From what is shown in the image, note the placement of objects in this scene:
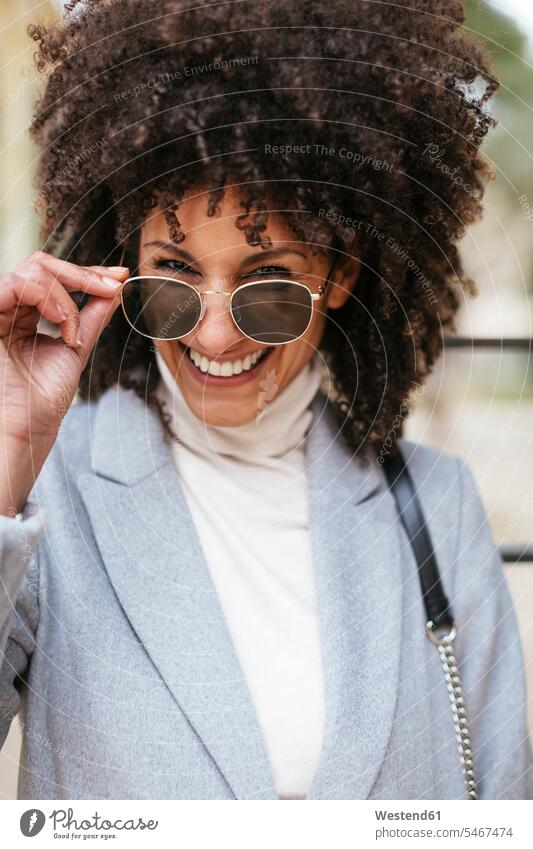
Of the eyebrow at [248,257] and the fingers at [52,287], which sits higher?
the eyebrow at [248,257]

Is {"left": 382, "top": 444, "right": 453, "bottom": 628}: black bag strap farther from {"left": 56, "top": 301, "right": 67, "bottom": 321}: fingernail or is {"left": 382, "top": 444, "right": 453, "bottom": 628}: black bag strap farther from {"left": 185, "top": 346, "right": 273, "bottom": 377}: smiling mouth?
{"left": 56, "top": 301, "right": 67, "bottom": 321}: fingernail

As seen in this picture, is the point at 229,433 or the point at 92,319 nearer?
the point at 92,319

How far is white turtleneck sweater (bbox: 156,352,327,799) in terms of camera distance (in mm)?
646

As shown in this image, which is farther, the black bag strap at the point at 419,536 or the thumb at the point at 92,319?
the black bag strap at the point at 419,536

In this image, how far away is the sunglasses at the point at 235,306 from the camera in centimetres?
62

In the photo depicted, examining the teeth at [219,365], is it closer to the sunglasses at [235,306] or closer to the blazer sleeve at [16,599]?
the sunglasses at [235,306]

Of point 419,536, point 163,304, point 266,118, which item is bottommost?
point 419,536

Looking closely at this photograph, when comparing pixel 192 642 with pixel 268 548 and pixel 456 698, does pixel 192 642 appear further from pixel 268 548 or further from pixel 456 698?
pixel 456 698

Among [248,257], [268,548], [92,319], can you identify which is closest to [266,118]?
[248,257]

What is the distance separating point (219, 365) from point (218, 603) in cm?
20

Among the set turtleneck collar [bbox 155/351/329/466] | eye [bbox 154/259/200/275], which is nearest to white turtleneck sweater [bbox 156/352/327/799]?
turtleneck collar [bbox 155/351/329/466]

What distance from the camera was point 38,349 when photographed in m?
0.57

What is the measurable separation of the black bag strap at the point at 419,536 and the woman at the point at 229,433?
11 millimetres

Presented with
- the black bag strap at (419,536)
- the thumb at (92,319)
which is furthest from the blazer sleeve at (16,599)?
the black bag strap at (419,536)
